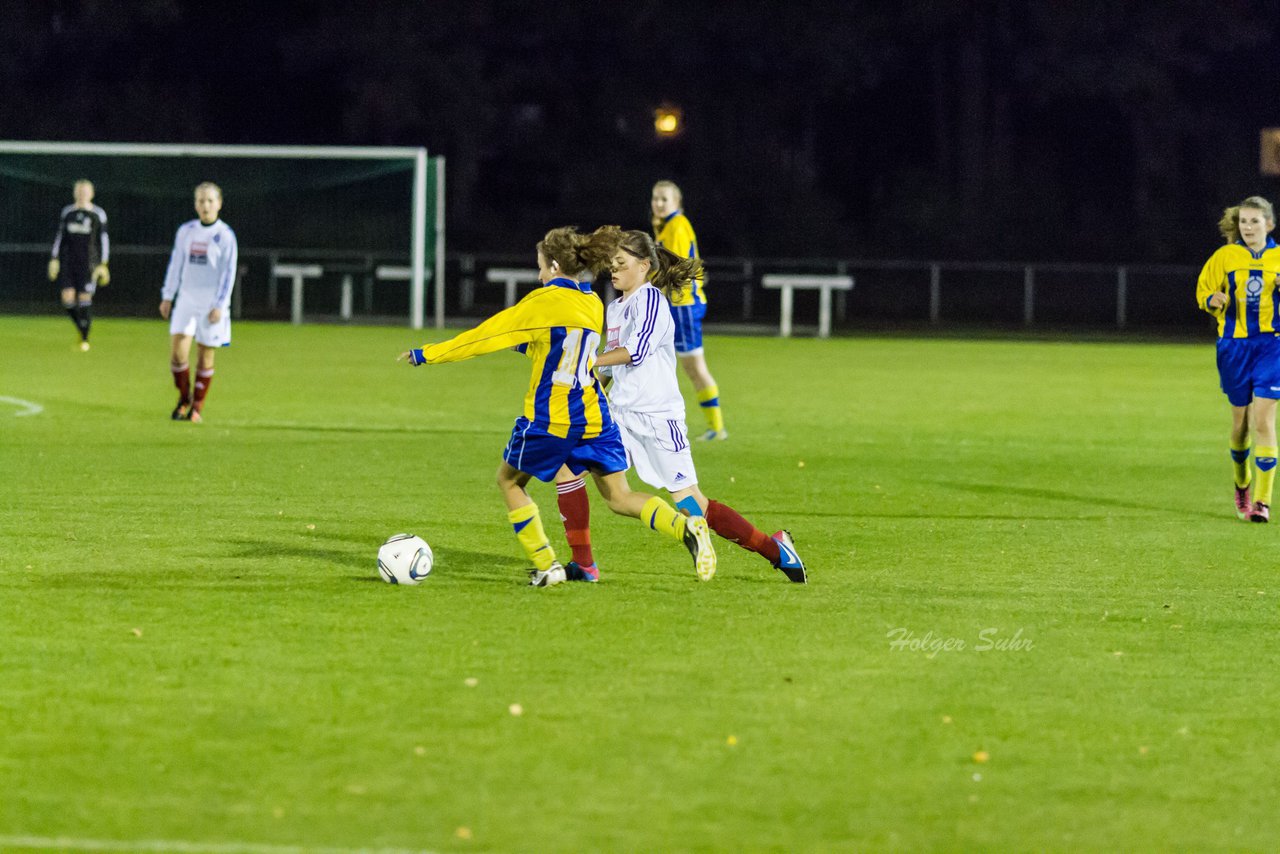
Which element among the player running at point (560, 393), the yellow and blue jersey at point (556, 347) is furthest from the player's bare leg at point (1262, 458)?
the yellow and blue jersey at point (556, 347)

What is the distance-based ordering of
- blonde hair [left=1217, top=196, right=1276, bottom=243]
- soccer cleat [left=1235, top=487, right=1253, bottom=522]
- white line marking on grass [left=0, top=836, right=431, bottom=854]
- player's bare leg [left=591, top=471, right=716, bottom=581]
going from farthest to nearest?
soccer cleat [left=1235, top=487, right=1253, bottom=522], blonde hair [left=1217, top=196, right=1276, bottom=243], player's bare leg [left=591, top=471, right=716, bottom=581], white line marking on grass [left=0, top=836, right=431, bottom=854]

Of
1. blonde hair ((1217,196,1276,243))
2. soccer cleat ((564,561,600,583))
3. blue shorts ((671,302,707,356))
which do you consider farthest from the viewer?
blue shorts ((671,302,707,356))

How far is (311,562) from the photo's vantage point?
8.73 m

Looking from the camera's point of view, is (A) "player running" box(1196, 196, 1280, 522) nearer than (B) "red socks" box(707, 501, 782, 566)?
No

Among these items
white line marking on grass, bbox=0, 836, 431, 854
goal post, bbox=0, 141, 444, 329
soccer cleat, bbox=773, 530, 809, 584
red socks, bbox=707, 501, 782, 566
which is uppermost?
goal post, bbox=0, 141, 444, 329

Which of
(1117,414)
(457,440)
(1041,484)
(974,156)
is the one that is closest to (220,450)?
(457,440)

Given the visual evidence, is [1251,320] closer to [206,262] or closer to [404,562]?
[404,562]

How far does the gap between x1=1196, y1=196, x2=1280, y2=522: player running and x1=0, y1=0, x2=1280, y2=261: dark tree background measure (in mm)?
30533

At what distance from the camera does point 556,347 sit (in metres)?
7.95

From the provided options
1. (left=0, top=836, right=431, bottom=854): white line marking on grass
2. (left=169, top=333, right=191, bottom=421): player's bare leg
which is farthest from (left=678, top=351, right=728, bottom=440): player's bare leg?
(left=0, top=836, right=431, bottom=854): white line marking on grass

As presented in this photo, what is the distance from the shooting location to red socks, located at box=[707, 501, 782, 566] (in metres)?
8.18

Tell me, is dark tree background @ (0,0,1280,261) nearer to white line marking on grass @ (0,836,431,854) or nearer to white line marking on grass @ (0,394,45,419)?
white line marking on grass @ (0,394,45,419)

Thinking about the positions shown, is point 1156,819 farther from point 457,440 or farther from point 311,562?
point 457,440

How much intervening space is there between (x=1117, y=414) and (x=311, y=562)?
10.7 meters
